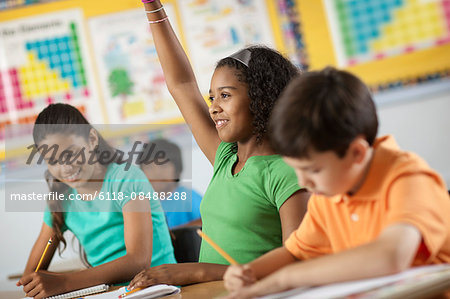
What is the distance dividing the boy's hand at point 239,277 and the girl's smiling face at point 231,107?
0.50m

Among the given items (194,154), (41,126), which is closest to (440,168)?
(194,154)

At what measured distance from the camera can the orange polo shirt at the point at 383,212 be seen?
735 millimetres

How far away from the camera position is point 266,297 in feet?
2.58

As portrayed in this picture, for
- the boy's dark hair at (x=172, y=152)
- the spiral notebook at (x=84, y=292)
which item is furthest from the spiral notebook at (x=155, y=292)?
the boy's dark hair at (x=172, y=152)

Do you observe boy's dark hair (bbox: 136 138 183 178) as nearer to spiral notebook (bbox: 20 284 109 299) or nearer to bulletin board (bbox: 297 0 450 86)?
bulletin board (bbox: 297 0 450 86)

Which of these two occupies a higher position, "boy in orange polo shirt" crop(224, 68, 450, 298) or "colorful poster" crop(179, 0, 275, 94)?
"colorful poster" crop(179, 0, 275, 94)

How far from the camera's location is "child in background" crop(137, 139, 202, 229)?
2.66m

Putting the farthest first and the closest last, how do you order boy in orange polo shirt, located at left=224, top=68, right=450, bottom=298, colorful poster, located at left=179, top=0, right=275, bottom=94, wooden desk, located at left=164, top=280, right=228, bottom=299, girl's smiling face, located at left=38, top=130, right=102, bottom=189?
colorful poster, located at left=179, top=0, right=275, bottom=94
girl's smiling face, located at left=38, top=130, right=102, bottom=189
wooden desk, located at left=164, top=280, right=228, bottom=299
boy in orange polo shirt, located at left=224, top=68, right=450, bottom=298

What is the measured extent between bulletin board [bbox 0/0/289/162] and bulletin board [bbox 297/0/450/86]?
1.91 ft

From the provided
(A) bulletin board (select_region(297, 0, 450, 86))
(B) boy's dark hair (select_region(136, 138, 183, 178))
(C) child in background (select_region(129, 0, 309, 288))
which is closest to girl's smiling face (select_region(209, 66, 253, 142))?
(C) child in background (select_region(129, 0, 309, 288))

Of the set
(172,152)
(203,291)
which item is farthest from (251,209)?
(172,152)

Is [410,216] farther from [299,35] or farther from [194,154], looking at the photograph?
[299,35]

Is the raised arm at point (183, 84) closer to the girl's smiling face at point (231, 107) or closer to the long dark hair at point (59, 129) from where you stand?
the girl's smiling face at point (231, 107)

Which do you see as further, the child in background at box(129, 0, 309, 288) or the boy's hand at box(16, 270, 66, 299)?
the boy's hand at box(16, 270, 66, 299)
